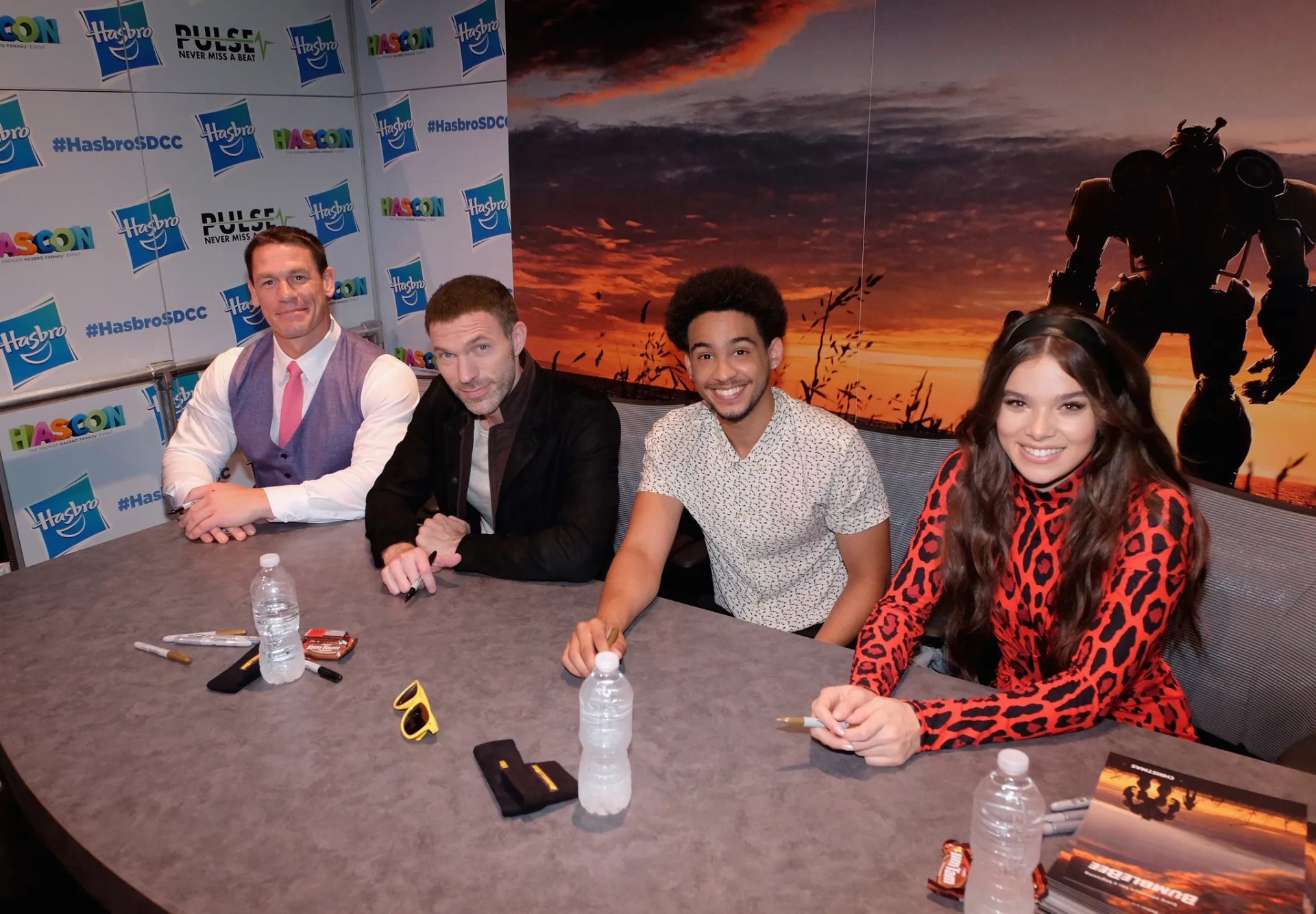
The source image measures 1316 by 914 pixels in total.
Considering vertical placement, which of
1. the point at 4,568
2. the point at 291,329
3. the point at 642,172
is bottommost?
the point at 4,568

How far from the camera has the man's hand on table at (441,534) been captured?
6.48ft

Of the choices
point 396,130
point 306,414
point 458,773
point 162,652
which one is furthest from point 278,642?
point 396,130

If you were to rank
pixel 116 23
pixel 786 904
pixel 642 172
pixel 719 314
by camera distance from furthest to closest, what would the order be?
1. pixel 642 172
2. pixel 116 23
3. pixel 719 314
4. pixel 786 904

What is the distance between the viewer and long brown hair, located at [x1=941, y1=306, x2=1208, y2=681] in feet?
4.79

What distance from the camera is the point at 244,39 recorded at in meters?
4.01

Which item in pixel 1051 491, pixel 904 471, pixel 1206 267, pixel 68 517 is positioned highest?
pixel 1206 267

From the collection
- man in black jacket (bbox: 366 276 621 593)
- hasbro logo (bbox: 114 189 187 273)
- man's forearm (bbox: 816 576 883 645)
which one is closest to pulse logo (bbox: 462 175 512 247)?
hasbro logo (bbox: 114 189 187 273)

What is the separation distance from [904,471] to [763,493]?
357 mm

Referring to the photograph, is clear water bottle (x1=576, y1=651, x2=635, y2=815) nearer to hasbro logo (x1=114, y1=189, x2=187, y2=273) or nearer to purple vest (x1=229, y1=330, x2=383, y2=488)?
purple vest (x1=229, y1=330, x2=383, y2=488)

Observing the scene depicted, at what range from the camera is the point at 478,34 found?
4207 mm

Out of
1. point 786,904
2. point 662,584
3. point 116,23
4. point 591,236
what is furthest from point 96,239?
point 786,904

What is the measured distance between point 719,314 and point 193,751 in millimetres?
1302

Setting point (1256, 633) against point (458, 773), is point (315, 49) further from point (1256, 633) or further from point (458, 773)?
point (1256, 633)

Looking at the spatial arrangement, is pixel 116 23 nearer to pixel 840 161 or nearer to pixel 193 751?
pixel 840 161
